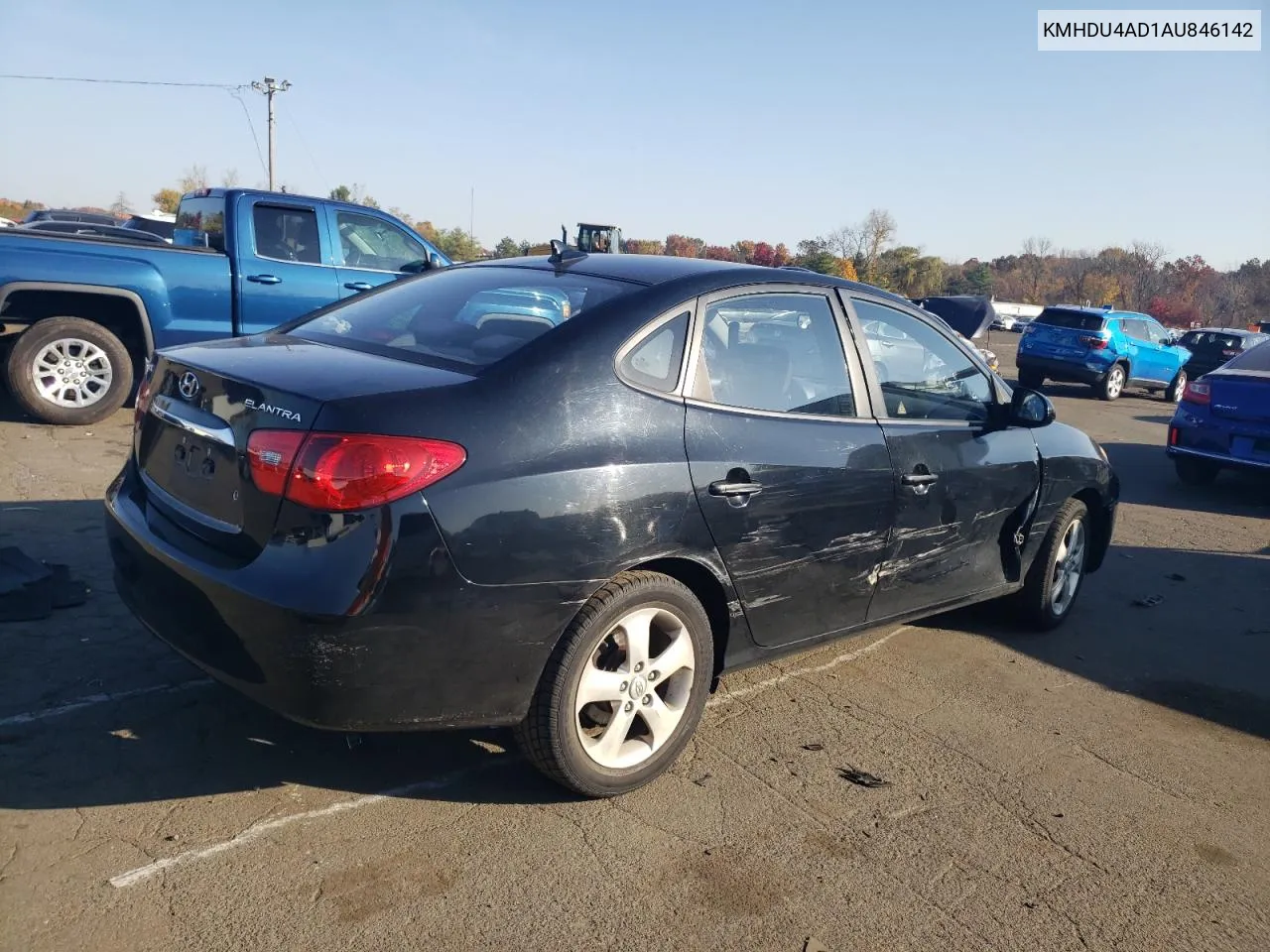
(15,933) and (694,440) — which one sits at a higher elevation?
(694,440)

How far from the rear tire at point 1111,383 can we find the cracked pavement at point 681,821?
638 inches

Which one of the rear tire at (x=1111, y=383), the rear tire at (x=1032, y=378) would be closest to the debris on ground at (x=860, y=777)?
the rear tire at (x=1111, y=383)

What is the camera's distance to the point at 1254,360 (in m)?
9.66

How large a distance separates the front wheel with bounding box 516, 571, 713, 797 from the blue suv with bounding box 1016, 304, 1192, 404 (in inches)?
709

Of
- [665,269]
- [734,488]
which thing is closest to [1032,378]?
[665,269]

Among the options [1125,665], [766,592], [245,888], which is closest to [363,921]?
[245,888]

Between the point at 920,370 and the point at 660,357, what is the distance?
1.54m

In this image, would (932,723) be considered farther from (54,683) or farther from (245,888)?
(54,683)

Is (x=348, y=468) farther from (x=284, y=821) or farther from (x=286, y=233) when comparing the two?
(x=286, y=233)

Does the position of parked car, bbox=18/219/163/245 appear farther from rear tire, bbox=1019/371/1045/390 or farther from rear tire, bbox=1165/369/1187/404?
rear tire, bbox=1165/369/1187/404

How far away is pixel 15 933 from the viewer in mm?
2424

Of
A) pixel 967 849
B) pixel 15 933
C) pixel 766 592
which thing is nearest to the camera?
pixel 15 933

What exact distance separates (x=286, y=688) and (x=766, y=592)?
1.63m

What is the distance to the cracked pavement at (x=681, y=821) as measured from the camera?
2658 millimetres
